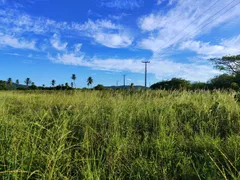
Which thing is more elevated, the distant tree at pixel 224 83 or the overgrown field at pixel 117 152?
the distant tree at pixel 224 83

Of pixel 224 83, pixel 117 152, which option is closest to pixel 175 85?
pixel 224 83

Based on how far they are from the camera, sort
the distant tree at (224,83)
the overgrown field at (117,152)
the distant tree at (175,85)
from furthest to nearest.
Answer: the distant tree at (224,83), the distant tree at (175,85), the overgrown field at (117,152)

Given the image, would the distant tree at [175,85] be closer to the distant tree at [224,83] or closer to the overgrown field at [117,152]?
the distant tree at [224,83]

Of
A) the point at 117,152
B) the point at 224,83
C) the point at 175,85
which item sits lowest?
the point at 117,152

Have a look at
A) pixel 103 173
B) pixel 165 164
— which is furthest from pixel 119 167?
pixel 165 164

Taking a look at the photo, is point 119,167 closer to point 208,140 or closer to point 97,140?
point 97,140

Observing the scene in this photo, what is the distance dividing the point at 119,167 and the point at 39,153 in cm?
98

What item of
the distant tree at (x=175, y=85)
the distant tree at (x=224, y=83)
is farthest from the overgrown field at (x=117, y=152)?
the distant tree at (x=224, y=83)

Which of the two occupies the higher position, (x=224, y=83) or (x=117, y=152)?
(x=224, y=83)

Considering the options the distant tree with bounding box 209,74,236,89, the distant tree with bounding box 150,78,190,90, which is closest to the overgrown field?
the distant tree with bounding box 150,78,190,90

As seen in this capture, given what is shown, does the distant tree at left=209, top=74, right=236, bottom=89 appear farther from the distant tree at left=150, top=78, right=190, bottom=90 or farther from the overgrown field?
the overgrown field

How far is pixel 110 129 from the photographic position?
3.79 meters

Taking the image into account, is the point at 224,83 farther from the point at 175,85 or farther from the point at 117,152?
the point at 117,152

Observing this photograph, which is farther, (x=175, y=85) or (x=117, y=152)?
(x=175, y=85)
